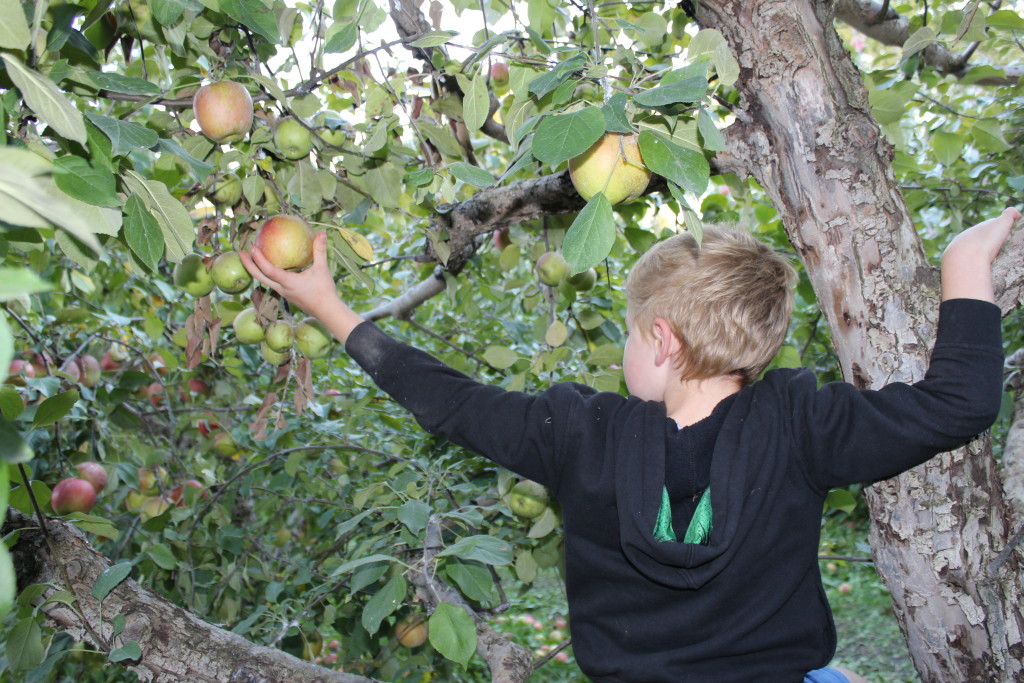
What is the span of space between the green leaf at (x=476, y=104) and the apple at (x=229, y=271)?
1.83 ft

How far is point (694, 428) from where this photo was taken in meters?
1.28

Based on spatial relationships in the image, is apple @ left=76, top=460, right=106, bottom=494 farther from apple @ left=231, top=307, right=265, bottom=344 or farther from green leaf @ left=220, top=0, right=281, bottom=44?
green leaf @ left=220, top=0, right=281, bottom=44

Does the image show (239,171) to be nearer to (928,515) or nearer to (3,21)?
(3,21)

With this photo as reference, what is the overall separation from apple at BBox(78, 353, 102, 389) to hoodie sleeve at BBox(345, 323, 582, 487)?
5.38 ft

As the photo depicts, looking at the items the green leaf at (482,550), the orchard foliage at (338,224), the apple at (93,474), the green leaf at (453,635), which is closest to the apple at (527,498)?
the orchard foliage at (338,224)

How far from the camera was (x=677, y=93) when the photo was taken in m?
0.82

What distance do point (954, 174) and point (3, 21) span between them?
2.42 metres

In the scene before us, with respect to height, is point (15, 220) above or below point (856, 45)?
above

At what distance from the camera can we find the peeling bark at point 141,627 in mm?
1413

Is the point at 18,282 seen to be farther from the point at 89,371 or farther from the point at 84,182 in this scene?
the point at 89,371

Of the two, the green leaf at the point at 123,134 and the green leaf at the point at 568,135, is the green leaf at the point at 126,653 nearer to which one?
the green leaf at the point at 123,134

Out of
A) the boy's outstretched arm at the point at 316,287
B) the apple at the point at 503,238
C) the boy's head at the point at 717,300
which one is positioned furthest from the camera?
the apple at the point at 503,238

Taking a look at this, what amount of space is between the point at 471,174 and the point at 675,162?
44cm

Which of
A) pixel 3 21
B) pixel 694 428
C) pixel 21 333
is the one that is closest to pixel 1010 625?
pixel 694 428
